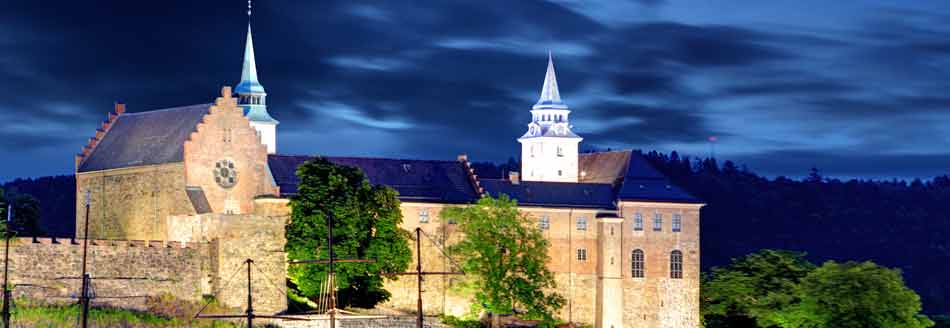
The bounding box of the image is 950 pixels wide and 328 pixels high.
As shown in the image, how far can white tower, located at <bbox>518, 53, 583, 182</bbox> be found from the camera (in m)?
115

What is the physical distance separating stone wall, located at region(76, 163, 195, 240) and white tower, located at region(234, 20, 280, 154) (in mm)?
23028

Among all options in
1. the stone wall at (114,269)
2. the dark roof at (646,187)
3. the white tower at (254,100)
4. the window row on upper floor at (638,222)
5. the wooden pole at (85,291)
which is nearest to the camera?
the wooden pole at (85,291)

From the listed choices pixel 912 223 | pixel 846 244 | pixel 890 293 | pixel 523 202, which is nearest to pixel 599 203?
pixel 523 202

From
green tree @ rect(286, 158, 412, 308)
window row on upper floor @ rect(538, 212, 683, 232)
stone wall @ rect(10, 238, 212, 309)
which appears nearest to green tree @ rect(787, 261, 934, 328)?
window row on upper floor @ rect(538, 212, 683, 232)

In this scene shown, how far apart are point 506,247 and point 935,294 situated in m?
86.5

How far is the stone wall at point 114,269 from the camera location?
2904 inches

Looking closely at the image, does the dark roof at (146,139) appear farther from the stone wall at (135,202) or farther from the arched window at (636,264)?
the arched window at (636,264)

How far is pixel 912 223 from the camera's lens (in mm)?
189375

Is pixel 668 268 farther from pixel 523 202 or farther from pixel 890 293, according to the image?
pixel 890 293

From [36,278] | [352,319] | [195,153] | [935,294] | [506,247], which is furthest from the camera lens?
[935,294]

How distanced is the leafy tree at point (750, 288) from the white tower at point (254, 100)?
1062 inches

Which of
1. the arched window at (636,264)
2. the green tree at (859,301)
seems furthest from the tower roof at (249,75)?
the green tree at (859,301)

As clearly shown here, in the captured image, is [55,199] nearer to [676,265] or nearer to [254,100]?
[254,100]

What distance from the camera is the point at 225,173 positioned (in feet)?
292
